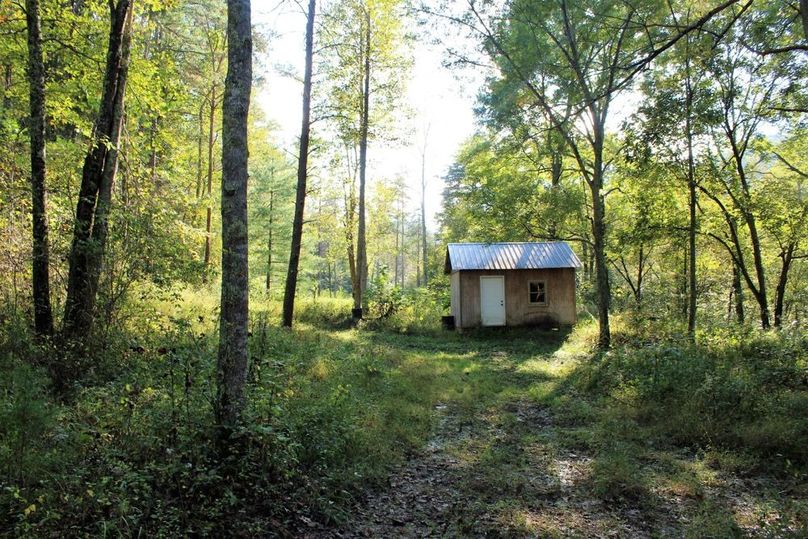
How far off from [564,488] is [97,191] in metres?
7.63

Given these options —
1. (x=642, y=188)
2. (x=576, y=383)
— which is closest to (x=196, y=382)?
(x=576, y=383)

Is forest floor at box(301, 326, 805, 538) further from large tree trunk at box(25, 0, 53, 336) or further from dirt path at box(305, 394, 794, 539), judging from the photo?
large tree trunk at box(25, 0, 53, 336)

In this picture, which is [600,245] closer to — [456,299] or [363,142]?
[456,299]

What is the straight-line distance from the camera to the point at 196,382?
477 centimetres

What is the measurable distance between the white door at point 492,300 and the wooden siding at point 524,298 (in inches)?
6.0

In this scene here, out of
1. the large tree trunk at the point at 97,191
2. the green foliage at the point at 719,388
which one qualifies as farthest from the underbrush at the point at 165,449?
the green foliage at the point at 719,388

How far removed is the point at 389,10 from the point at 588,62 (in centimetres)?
763

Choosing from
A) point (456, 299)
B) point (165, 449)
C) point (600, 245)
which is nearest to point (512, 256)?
point (456, 299)

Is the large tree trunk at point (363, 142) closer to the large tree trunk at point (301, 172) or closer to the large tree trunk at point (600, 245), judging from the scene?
the large tree trunk at point (301, 172)

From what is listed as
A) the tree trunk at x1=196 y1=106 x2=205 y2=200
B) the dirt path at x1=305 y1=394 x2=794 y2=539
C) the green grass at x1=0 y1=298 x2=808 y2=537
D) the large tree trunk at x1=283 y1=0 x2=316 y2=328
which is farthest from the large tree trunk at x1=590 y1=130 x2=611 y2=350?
the tree trunk at x1=196 y1=106 x2=205 y2=200

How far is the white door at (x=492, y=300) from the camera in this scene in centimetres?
1681

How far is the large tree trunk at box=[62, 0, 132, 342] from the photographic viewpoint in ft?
20.3

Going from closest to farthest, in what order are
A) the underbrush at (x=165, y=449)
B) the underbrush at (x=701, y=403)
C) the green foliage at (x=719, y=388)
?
the underbrush at (x=165, y=449)
the underbrush at (x=701, y=403)
the green foliage at (x=719, y=388)

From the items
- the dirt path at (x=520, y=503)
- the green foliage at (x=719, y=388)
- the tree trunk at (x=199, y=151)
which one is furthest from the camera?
the tree trunk at (x=199, y=151)
